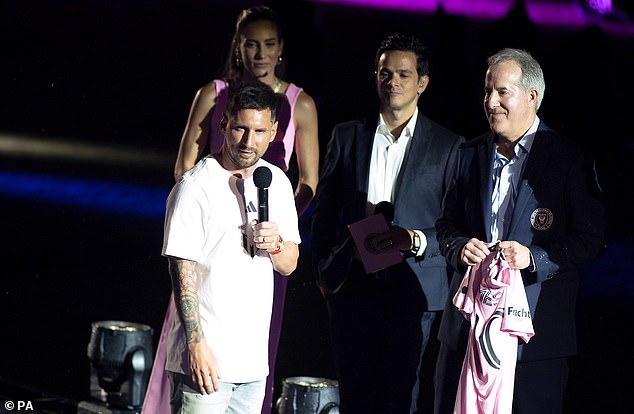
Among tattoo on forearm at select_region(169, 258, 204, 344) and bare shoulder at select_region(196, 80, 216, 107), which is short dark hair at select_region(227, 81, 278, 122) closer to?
tattoo on forearm at select_region(169, 258, 204, 344)

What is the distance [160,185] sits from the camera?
23.2ft

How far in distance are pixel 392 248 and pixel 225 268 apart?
87 centimetres

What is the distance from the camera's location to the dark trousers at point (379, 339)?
4.27m

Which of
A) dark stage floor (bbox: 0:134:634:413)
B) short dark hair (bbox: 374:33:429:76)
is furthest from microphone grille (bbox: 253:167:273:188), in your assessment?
dark stage floor (bbox: 0:134:634:413)

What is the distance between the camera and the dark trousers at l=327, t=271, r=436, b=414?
4.27m

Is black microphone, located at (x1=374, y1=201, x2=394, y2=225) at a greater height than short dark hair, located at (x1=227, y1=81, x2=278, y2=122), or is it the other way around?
short dark hair, located at (x1=227, y1=81, x2=278, y2=122)

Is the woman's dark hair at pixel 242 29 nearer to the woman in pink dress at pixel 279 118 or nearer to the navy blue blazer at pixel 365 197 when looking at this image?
the woman in pink dress at pixel 279 118

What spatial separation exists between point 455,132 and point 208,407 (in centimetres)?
180

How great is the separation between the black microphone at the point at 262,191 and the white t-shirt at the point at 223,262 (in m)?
0.11

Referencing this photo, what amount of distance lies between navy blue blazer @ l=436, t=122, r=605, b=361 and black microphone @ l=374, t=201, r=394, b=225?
512mm

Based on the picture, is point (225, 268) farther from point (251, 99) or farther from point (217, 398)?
point (251, 99)

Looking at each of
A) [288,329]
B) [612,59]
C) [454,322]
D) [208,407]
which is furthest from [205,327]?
[288,329]

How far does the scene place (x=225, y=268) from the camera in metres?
3.55

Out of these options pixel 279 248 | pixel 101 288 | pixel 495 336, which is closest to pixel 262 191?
pixel 279 248
